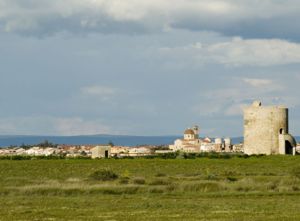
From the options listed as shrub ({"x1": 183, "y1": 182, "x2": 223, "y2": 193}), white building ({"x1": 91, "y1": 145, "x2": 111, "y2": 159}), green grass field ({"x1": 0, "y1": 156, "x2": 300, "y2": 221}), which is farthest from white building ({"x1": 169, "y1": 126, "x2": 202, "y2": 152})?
shrub ({"x1": 183, "y1": 182, "x2": 223, "y2": 193})

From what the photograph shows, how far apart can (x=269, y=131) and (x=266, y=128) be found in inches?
19.0

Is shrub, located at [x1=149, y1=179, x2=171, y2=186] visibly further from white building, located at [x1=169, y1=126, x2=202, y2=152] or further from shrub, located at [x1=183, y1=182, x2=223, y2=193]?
white building, located at [x1=169, y1=126, x2=202, y2=152]

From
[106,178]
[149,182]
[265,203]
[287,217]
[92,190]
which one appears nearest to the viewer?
[287,217]

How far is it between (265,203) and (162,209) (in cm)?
473

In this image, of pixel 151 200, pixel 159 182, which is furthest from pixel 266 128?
pixel 151 200

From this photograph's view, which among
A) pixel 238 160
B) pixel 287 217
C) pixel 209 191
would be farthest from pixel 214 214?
pixel 238 160

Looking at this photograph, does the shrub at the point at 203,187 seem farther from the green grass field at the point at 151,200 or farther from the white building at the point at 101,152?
the white building at the point at 101,152

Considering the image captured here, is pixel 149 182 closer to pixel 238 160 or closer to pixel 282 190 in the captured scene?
pixel 282 190

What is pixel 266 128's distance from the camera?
87.0 metres

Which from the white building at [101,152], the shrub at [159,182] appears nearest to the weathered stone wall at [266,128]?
the white building at [101,152]

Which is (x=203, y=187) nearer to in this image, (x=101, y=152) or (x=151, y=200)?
(x=151, y=200)

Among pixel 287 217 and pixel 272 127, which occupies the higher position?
pixel 272 127

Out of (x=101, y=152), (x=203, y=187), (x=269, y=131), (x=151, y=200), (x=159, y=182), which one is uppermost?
(x=269, y=131)

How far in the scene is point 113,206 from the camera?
2692 centimetres
